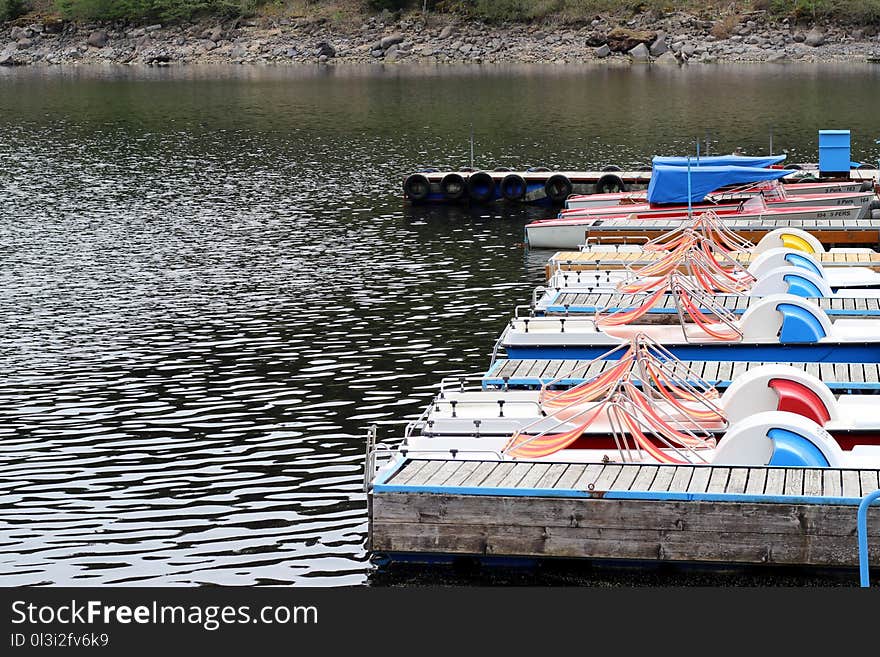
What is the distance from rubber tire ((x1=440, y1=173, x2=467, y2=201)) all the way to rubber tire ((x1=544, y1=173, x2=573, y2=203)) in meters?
3.55

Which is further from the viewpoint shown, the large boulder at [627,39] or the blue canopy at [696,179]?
the large boulder at [627,39]

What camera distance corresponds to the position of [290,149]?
257ft

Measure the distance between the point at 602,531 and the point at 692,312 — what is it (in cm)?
1139

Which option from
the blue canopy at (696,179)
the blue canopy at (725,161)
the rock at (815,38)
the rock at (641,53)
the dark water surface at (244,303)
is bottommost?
the dark water surface at (244,303)

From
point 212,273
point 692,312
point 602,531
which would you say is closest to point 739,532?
point 602,531

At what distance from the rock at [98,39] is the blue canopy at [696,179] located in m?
137

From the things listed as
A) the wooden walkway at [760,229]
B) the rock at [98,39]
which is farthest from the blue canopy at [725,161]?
the rock at [98,39]

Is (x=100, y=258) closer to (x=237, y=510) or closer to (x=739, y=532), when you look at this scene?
(x=237, y=510)

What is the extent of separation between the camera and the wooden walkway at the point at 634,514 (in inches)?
687

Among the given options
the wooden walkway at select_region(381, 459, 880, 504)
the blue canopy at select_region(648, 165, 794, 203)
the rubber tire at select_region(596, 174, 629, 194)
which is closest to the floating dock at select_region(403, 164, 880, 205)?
the rubber tire at select_region(596, 174, 629, 194)

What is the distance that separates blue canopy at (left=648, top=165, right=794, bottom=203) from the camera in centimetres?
4738

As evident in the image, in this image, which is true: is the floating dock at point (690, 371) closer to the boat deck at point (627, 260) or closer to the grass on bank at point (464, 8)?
the boat deck at point (627, 260)

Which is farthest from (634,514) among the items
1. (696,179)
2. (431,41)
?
(431,41)

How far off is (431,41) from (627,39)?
23.4 meters
